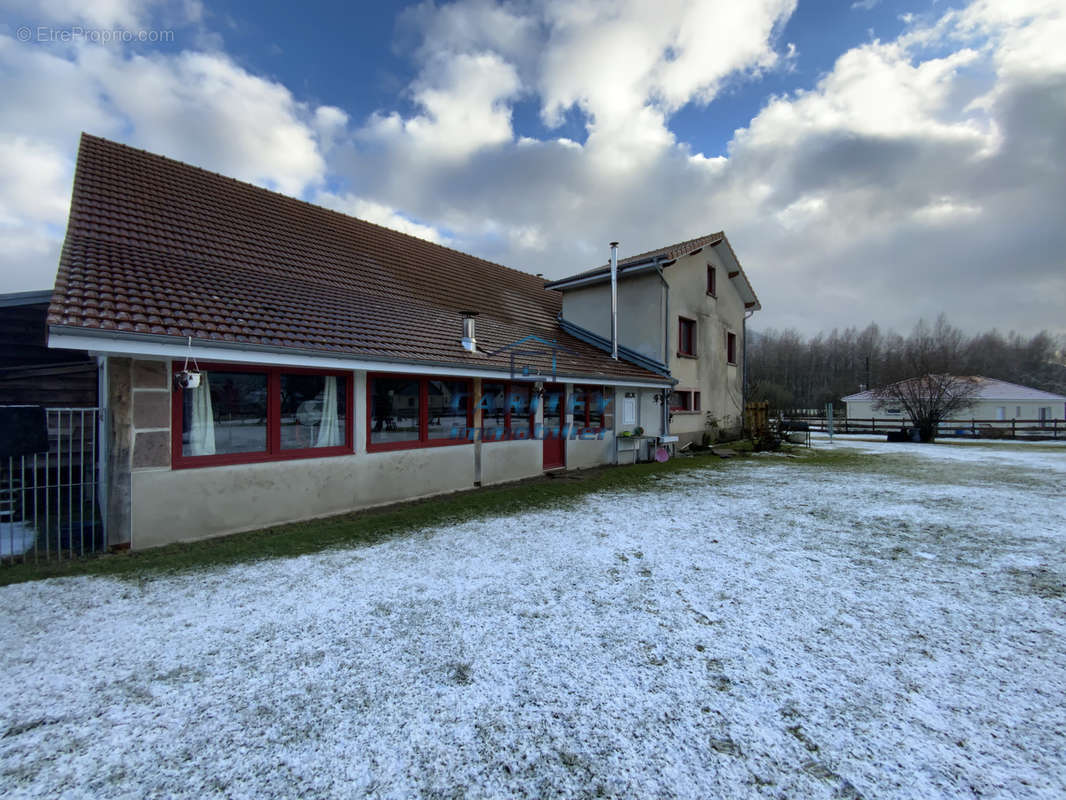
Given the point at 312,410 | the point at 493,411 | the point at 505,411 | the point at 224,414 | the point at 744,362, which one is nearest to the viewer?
the point at 224,414

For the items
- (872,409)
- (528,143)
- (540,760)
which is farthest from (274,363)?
(872,409)

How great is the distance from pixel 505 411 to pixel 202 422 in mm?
5673

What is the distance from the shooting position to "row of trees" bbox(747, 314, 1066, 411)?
4844 cm

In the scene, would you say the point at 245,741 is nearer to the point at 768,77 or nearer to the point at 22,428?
the point at 22,428

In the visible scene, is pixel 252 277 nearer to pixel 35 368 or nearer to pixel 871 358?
pixel 35 368

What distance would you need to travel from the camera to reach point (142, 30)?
27.8 feet

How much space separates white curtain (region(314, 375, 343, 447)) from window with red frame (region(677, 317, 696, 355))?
11320 millimetres

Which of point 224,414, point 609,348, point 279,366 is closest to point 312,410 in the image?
point 279,366

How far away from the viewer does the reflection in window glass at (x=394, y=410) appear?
305 inches

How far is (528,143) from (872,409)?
32.0 metres

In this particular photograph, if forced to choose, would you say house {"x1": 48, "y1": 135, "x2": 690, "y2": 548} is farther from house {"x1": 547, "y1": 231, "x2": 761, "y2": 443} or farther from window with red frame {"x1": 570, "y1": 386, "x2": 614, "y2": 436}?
house {"x1": 547, "y1": 231, "x2": 761, "y2": 443}

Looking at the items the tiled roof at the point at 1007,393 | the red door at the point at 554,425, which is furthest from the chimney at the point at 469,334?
the tiled roof at the point at 1007,393

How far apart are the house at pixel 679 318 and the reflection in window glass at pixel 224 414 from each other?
10367 millimetres

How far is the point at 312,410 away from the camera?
7047 millimetres
